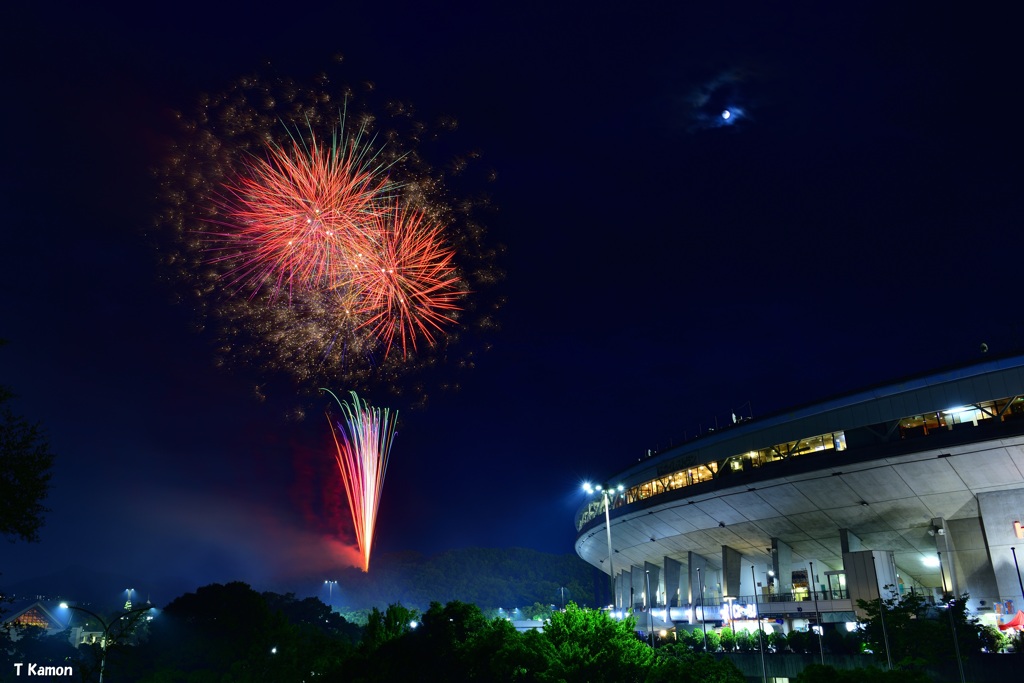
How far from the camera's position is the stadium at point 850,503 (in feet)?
137

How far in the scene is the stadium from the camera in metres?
41.7

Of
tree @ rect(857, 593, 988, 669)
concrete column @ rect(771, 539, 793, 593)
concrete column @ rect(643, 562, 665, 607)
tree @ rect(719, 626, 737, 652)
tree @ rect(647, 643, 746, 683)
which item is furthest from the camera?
concrete column @ rect(643, 562, 665, 607)

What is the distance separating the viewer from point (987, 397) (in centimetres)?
4091

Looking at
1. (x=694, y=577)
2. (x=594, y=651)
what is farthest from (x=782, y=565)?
(x=594, y=651)

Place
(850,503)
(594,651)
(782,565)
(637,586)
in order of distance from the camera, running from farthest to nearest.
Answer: (637,586)
(782,565)
(850,503)
(594,651)

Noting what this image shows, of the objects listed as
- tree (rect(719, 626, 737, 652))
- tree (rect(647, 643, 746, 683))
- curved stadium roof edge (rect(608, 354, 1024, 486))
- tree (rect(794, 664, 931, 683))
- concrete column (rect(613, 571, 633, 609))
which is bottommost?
tree (rect(719, 626, 737, 652))

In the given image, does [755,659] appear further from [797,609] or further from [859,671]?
[859,671]

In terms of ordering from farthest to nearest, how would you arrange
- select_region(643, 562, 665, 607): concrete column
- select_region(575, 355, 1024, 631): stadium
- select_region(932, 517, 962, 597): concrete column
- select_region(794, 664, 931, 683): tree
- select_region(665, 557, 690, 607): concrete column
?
select_region(643, 562, 665, 607): concrete column → select_region(665, 557, 690, 607): concrete column → select_region(932, 517, 962, 597): concrete column → select_region(575, 355, 1024, 631): stadium → select_region(794, 664, 931, 683): tree

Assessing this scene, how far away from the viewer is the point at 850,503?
49.2 meters

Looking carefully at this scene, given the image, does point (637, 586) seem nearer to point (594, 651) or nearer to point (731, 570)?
point (731, 570)

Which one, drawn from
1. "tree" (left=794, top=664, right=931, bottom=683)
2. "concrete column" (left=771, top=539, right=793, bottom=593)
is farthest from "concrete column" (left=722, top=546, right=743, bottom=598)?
"tree" (left=794, top=664, right=931, bottom=683)

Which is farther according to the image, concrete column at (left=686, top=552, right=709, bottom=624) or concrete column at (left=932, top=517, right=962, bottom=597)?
concrete column at (left=686, top=552, right=709, bottom=624)

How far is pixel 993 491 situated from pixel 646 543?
35.6 meters

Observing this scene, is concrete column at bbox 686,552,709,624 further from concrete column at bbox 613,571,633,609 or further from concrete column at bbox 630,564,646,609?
concrete column at bbox 613,571,633,609
